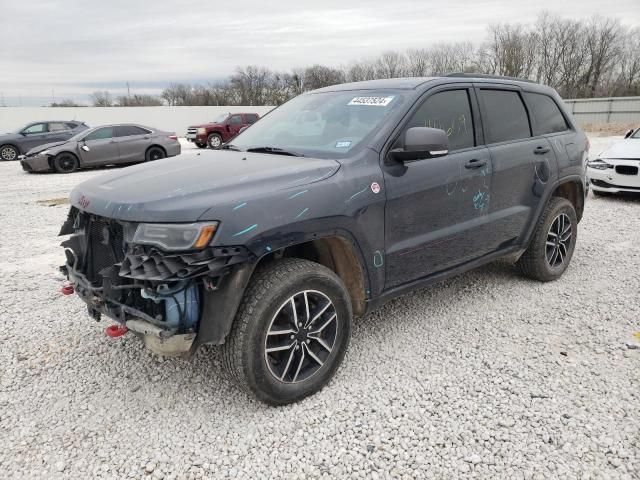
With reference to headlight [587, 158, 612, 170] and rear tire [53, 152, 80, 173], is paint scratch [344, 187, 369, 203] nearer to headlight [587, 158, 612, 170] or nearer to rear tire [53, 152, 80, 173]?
headlight [587, 158, 612, 170]

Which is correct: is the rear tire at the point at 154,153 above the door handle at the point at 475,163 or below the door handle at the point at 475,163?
below

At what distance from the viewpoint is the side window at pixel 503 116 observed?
392cm

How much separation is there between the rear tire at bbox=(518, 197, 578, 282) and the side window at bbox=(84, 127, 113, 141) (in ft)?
43.2

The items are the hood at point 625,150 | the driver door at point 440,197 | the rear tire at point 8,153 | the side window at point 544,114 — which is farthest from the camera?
the rear tire at point 8,153

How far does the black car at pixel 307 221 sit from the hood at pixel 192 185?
0.04ft

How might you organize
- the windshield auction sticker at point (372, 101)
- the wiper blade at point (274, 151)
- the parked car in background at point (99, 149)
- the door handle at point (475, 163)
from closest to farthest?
the wiper blade at point (274, 151)
the windshield auction sticker at point (372, 101)
the door handle at point (475, 163)
the parked car in background at point (99, 149)

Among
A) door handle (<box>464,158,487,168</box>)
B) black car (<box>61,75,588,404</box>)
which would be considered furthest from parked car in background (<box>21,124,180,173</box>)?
door handle (<box>464,158,487,168</box>)

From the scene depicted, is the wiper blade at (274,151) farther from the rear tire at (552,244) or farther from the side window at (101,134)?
the side window at (101,134)

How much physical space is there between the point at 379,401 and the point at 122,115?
121 ft

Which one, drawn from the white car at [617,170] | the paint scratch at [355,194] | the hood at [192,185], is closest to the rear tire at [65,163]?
the hood at [192,185]

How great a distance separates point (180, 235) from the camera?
7.93 feet

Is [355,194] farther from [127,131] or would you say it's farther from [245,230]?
[127,131]

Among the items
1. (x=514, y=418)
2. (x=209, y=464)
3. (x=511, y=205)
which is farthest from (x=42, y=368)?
(x=511, y=205)

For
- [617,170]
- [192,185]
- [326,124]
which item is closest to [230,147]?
[326,124]
